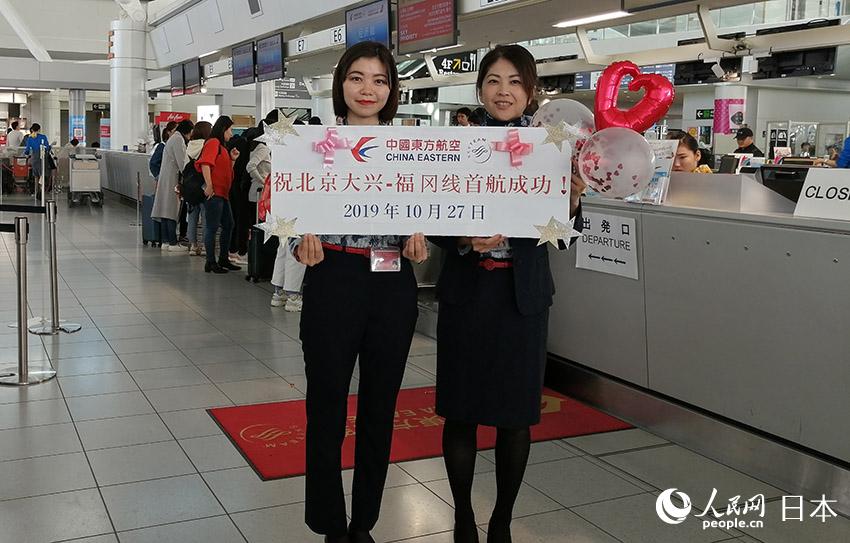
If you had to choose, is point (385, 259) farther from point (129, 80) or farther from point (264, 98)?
point (129, 80)

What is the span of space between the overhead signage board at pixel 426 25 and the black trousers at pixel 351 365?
5.45 meters

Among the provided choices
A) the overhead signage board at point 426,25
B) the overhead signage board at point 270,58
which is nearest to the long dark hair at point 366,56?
the overhead signage board at point 426,25

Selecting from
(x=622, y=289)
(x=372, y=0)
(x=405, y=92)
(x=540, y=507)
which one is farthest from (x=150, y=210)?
(x=540, y=507)

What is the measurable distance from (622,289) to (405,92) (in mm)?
13673

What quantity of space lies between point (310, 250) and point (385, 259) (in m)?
0.22

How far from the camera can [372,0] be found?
8.55 m

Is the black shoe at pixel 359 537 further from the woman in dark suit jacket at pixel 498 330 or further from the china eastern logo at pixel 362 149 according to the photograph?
the china eastern logo at pixel 362 149

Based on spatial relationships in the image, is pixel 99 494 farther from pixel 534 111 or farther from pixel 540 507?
pixel 534 111

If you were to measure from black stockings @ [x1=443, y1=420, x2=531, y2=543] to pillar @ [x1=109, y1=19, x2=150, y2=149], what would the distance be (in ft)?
55.6

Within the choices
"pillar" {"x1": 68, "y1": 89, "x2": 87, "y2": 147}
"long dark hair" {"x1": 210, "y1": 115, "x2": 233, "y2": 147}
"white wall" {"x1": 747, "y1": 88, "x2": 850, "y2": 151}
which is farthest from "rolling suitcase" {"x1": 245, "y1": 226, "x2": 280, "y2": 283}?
"pillar" {"x1": 68, "y1": 89, "x2": 87, "y2": 147}

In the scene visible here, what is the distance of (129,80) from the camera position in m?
17.9

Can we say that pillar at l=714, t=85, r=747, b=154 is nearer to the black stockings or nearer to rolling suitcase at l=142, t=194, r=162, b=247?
rolling suitcase at l=142, t=194, r=162, b=247

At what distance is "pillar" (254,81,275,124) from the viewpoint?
14719 mm

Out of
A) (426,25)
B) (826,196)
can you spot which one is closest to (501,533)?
(826,196)
